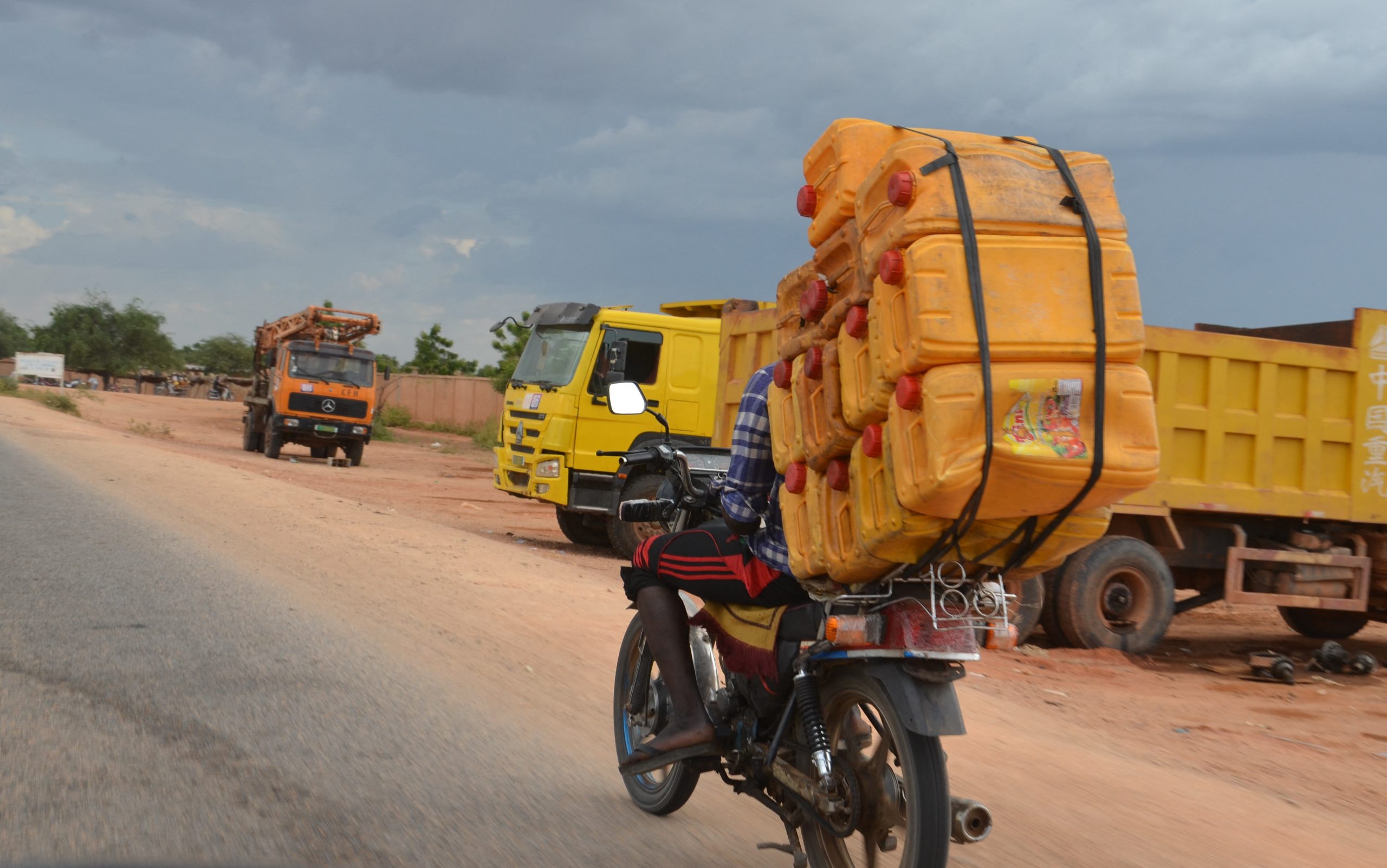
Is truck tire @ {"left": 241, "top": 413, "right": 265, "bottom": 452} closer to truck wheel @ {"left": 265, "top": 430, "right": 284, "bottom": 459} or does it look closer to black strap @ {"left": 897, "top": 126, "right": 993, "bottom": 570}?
truck wheel @ {"left": 265, "top": 430, "right": 284, "bottom": 459}

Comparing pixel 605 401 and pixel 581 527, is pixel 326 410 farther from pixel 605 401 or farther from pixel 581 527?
pixel 605 401

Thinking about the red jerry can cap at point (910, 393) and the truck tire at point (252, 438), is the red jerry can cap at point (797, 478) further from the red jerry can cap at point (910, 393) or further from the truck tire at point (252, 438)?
the truck tire at point (252, 438)

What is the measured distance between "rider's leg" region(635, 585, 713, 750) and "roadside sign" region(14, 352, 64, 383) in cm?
7093

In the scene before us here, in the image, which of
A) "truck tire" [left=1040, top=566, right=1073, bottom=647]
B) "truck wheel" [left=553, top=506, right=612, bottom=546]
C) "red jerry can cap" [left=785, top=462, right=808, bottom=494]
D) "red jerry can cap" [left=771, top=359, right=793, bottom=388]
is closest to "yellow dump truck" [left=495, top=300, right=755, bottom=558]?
"truck wheel" [left=553, top=506, right=612, bottom=546]

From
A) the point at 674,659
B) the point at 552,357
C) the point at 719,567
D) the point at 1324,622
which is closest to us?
the point at 719,567

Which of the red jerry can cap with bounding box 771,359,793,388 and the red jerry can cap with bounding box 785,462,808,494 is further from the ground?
the red jerry can cap with bounding box 771,359,793,388

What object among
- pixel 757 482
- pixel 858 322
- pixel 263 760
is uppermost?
pixel 858 322

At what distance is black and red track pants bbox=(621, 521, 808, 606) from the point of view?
3.63 metres

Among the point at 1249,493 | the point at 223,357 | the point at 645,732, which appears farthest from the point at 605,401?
the point at 223,357

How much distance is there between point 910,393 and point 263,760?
2903 millimetres

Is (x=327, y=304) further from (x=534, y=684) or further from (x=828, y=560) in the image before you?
(x=828, y=560)

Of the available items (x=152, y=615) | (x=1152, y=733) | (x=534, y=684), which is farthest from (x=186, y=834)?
(x=1152, y=733)

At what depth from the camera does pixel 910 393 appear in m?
2.85

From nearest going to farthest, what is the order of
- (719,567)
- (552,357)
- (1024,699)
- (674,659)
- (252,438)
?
(719,567) → (674,659) → (1024,699) → (552,357) → (252,438)
